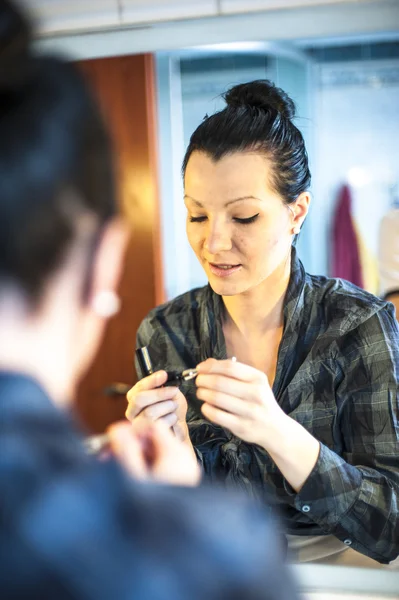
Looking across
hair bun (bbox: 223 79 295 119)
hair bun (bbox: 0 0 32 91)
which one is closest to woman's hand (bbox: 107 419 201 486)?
hair bun (bbox: 0 0 32 91)

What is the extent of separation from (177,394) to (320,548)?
26 cm

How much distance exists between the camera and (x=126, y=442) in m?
0.33

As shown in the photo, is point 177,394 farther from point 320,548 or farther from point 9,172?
point 9,172

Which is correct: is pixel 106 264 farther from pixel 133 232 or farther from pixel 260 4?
pixel 133 232

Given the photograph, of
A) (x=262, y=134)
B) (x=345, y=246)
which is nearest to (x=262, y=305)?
(x=262, y=134)

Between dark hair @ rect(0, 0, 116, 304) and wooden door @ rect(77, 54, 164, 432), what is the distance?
975mm

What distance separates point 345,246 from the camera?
1525 millimetres

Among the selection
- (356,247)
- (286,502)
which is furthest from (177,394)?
(356,247)

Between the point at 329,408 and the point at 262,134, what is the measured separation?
0.34 metres

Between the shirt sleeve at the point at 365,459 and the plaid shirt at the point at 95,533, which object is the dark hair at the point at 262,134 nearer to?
the shirt sleeve at the point at 365,459

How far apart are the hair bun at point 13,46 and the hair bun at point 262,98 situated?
54cm

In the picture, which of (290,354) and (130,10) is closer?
(290,354)

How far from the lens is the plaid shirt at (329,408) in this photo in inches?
27.3

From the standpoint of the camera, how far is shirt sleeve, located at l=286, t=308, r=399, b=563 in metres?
0.68
